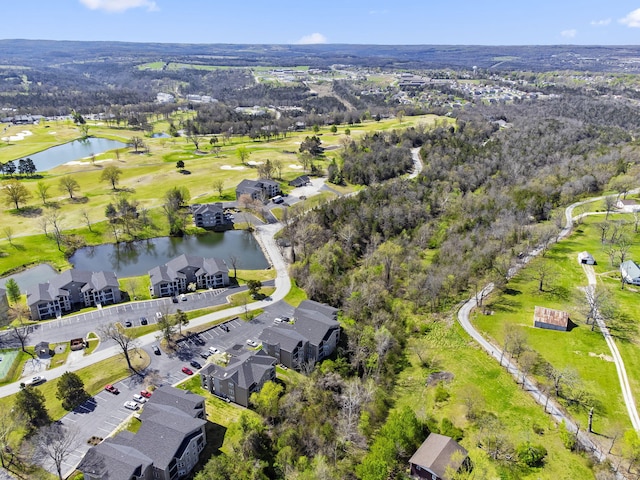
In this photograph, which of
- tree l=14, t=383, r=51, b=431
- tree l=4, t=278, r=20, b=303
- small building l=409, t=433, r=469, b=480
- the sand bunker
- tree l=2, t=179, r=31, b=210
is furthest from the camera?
the sand bunker

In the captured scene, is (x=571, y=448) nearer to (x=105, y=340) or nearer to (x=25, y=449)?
(x=25, y=449)

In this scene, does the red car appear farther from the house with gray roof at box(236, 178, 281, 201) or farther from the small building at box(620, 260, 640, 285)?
the small building at box(620, 260, 640, 285)

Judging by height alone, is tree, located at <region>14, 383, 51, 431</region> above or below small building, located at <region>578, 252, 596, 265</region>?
below

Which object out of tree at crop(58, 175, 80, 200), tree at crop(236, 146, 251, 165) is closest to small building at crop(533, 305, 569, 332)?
tree at crop(236, 146, 251, 165)

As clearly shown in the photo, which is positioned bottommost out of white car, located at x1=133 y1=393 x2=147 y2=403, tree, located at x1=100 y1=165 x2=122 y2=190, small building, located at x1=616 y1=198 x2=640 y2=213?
white car, located at x1=133 y1=393 x2=147 y2=403

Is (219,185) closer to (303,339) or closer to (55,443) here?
(303,339)

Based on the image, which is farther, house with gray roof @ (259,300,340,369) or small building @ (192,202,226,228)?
small building @ (192,202,226,228)

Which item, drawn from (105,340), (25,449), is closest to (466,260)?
(105,340)
